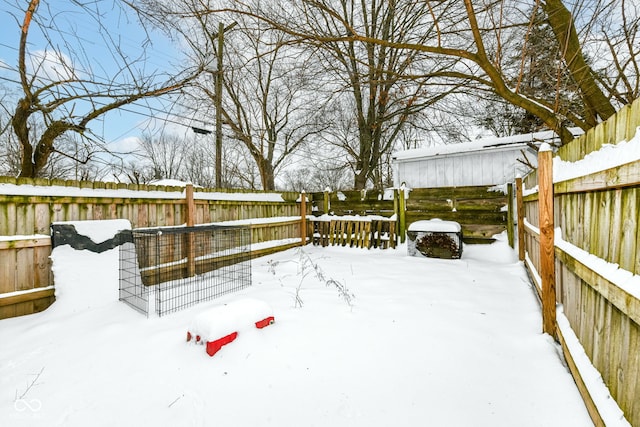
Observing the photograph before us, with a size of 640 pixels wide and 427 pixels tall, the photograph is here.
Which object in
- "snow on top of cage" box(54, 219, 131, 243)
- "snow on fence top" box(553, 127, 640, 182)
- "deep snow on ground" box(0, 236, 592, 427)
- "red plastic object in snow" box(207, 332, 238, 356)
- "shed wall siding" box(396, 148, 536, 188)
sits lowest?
"deep snow on ground" box(0, 236, 592, 427)

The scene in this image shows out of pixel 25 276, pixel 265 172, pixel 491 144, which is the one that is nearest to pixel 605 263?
pixel 25 276

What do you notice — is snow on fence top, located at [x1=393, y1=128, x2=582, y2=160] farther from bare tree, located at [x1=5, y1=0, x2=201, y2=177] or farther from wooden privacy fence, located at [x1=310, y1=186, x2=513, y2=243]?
bare tree, located at [x1=5, y1=0, x2=201, y2=177]

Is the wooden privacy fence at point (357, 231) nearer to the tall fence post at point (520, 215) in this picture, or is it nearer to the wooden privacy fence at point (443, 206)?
the wooden privacy fence at point (443, 206)

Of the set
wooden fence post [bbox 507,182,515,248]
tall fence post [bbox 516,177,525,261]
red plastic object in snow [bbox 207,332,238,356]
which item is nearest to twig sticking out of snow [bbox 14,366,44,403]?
red plastic object in snow [bbox 207,332,238,356]

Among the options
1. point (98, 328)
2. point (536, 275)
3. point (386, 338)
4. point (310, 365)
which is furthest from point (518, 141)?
point (98, 328)

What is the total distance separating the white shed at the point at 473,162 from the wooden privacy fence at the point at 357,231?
9.53 feet

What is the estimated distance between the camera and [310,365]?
2072 millimetres

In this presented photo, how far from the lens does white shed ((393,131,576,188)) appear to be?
7.83m

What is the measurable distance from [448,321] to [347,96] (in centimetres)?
1112

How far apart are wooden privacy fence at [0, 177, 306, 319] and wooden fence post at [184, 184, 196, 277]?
0.02 metres

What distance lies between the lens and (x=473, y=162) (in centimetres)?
827

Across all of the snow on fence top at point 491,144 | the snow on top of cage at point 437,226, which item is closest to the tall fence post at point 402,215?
the snow on top of cage at point 437,226

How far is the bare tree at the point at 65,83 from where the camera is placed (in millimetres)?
2682

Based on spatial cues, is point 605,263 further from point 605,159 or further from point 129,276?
point 129,276
